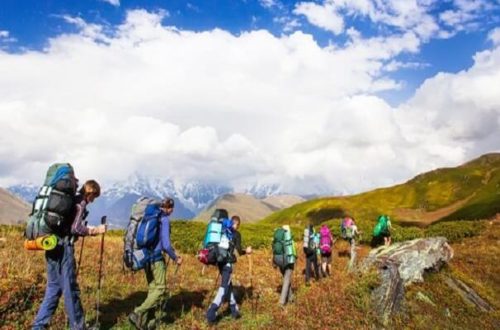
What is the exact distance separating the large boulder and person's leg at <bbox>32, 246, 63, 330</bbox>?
9252 millimetres

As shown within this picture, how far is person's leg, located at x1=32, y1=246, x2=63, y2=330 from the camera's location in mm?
9562

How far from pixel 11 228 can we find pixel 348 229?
58.1 feet

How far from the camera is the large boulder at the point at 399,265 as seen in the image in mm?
15000

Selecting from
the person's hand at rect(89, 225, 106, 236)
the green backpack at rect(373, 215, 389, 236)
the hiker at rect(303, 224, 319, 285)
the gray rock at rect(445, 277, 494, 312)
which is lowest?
the gray rock at rect(445, 277, 494, 312)

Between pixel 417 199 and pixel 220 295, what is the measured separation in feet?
391

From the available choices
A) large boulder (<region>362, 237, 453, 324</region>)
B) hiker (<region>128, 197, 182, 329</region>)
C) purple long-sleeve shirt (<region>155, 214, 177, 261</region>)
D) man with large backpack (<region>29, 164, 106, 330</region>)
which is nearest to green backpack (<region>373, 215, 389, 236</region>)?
large boulder (<region>362, 237, 453, 324</region>)

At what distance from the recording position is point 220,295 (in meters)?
12.9

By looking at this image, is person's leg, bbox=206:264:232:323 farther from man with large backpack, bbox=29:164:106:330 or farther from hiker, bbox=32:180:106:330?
hiker, bbox=32:180:106:330

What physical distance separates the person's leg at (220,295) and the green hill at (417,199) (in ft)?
285

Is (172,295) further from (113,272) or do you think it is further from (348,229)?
(348,229)

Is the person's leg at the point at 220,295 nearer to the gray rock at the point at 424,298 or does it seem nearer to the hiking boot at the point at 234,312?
the hiking boot at the point at 234,312

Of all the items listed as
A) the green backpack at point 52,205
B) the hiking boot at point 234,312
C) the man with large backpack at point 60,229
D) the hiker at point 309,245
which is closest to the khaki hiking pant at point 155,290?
the man with large backpack at point 60,229

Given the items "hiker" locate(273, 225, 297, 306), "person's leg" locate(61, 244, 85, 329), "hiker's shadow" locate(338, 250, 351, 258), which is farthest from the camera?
"hiker's shadow" locate(338, 250, 351, 258)

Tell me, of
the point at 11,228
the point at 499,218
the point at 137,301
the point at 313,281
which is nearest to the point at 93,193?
the point at 137,301
